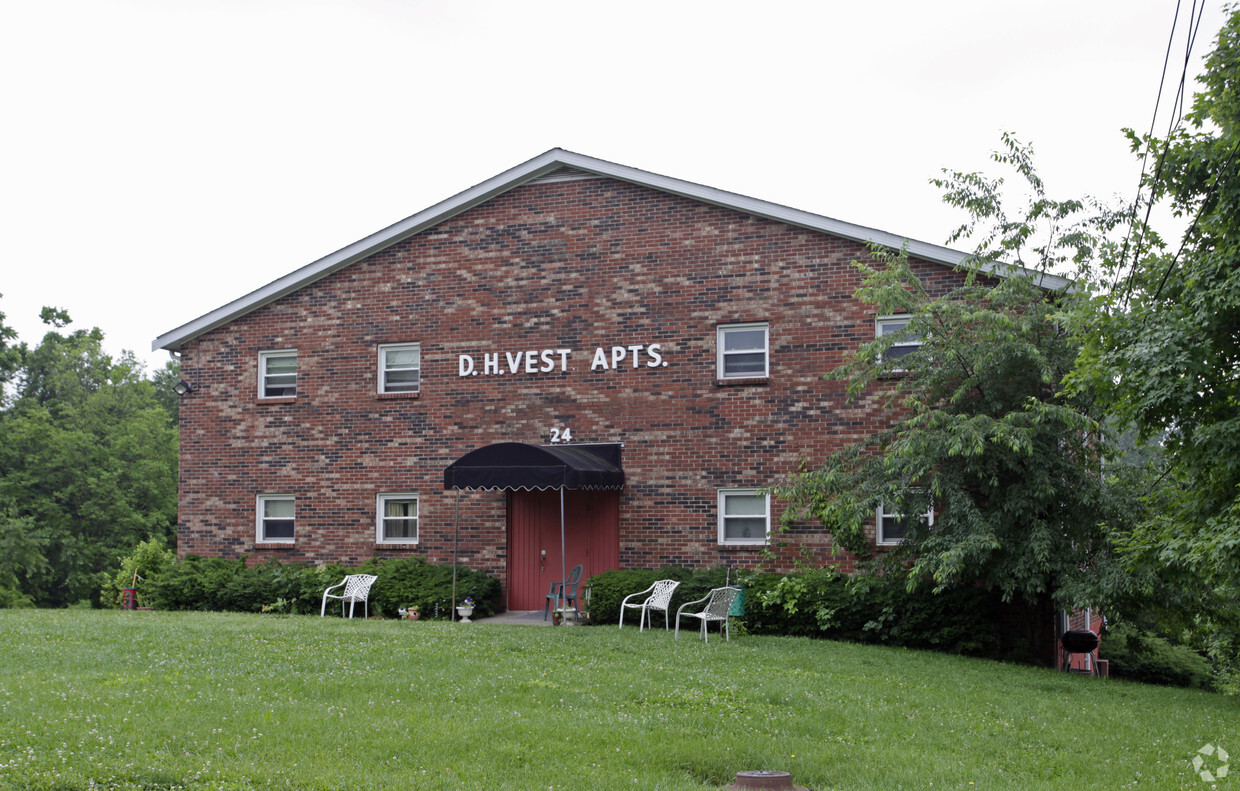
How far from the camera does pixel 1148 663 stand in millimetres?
21688

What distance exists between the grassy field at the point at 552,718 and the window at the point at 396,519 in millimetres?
5856

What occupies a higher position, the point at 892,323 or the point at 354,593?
the point at 892,323

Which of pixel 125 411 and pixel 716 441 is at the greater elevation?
pixel 125 411

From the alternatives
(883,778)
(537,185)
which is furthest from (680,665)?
(537,185)

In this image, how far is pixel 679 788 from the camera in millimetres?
6559

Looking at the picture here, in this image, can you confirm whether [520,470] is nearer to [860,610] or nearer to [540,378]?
[540,378]

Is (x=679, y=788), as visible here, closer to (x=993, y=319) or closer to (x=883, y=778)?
(x=883, y=778)

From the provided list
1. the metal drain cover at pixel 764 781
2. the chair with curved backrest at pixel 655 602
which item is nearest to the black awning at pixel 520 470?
the chair with curved backrest at pixel 655 602

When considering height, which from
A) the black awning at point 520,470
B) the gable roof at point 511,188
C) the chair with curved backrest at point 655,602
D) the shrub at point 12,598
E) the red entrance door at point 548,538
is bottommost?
the shrub at point 12,598

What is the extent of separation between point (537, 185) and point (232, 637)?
9683 millimetres

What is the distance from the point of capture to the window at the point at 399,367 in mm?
19328

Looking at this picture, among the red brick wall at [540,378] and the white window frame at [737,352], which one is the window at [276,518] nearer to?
the red brick wall at [540,378]

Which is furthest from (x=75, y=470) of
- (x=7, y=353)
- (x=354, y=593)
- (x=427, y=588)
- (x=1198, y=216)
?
(x=1198, y=216)

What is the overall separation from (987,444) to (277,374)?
518 inches
